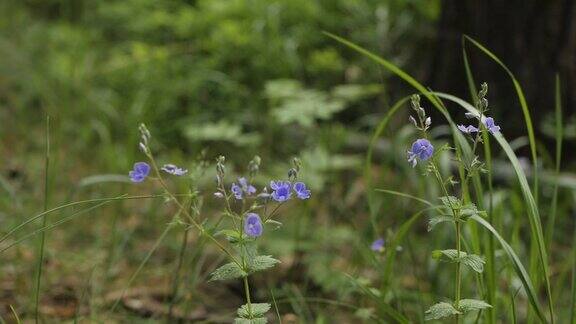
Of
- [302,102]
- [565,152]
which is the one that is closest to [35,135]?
[302,102]

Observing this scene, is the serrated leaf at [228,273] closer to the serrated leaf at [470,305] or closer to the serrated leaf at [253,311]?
the serrated leaf at [253,311]

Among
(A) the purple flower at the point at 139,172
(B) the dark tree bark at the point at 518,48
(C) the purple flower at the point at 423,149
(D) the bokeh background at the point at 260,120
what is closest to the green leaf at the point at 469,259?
(C) the purple flower at the point at 423,149

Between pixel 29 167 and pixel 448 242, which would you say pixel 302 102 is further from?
pixel 29 167

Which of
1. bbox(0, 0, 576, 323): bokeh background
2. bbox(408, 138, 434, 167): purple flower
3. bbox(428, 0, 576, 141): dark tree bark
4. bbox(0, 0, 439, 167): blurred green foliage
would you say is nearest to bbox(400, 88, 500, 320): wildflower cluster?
bbox(408, 138, 434, 167): purple flower

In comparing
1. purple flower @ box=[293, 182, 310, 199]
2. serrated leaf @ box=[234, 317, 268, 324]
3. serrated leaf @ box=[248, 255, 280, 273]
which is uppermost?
purple flower @ box=[293, 182, 310, 199]

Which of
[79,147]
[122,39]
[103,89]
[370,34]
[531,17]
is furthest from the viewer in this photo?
[122,39]

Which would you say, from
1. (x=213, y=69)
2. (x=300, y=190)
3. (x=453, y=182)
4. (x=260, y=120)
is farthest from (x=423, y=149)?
(x=213, y=69)

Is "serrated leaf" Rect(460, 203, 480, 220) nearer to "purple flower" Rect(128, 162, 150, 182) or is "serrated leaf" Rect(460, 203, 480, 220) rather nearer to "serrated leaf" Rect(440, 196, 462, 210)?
"serrated leaf" Rect(440, 196, 462, 210)

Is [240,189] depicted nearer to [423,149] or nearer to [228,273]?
[228,273]
